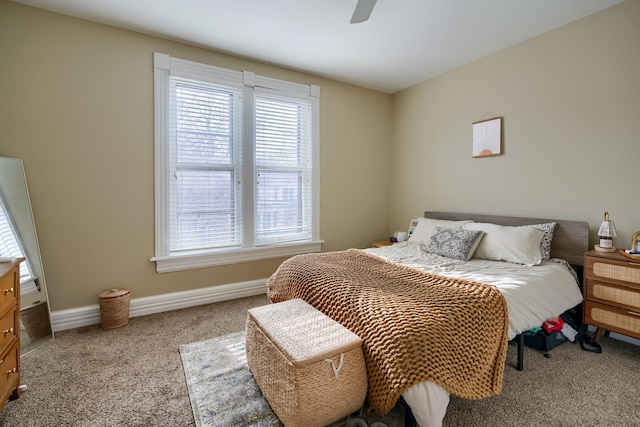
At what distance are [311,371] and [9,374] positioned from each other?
1614 mm

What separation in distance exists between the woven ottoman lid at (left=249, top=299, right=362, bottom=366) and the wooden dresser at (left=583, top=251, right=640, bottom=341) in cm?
193


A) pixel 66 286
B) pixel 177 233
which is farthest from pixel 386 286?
pixel 66 286

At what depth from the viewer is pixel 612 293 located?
204 cm

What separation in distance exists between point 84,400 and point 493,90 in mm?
4038

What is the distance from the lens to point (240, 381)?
178cm

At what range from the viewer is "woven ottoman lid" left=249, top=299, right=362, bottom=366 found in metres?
1.30

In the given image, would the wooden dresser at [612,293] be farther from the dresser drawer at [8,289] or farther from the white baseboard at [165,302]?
the dresser drawer at [8,289]

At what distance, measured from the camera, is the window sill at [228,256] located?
9.32ft

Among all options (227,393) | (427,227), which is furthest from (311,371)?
(427,227)

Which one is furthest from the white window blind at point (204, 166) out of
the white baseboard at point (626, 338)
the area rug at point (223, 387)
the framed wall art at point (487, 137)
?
the white baseboard at point (626, 338)

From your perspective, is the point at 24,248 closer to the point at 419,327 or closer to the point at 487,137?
the point at 419,327

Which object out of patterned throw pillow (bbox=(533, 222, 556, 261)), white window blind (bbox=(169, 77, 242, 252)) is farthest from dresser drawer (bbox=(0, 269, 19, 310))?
patterned throw pillow (bbox=(533, 222, 556, 261))

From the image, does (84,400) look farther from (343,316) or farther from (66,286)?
(343,316)

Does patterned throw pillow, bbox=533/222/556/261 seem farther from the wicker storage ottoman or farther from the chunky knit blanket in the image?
the wicker storage ottoman
